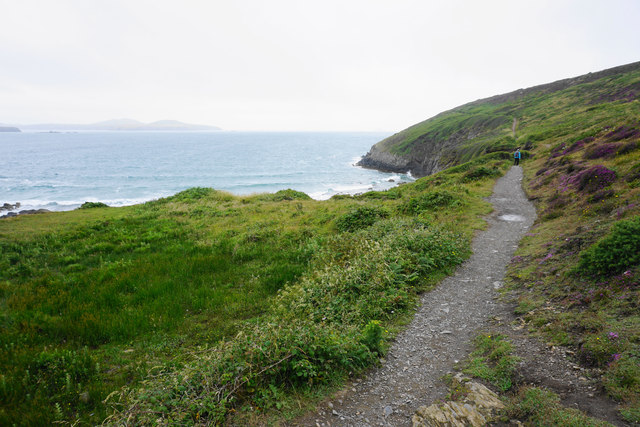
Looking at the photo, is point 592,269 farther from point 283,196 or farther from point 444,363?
point 283,196

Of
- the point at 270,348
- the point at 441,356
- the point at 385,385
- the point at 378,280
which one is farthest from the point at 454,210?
the point at 270,348

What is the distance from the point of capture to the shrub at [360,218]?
1855 centimetres

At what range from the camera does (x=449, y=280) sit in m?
10.8

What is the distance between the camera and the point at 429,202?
2106 cm

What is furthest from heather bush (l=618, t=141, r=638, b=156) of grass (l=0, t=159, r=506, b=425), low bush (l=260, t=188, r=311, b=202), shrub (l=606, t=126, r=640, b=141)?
low bush (l=260, t=188, r=311, b=202)

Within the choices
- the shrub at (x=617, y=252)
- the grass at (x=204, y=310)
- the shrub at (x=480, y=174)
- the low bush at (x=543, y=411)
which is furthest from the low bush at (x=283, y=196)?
the low bush at (x=543, y=411)

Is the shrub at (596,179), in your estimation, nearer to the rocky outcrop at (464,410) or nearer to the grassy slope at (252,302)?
the grassy slope at (252,302)

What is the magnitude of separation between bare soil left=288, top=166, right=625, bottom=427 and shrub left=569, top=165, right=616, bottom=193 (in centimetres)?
893

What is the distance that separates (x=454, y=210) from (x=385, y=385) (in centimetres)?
1599

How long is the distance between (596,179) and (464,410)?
1705cm

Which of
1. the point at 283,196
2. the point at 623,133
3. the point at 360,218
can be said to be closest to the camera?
the point at 360,218

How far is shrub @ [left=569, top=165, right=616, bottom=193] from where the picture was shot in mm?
14789

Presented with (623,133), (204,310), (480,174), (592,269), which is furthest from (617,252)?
(480,174)

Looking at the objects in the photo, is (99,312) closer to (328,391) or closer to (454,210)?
(328,391)
